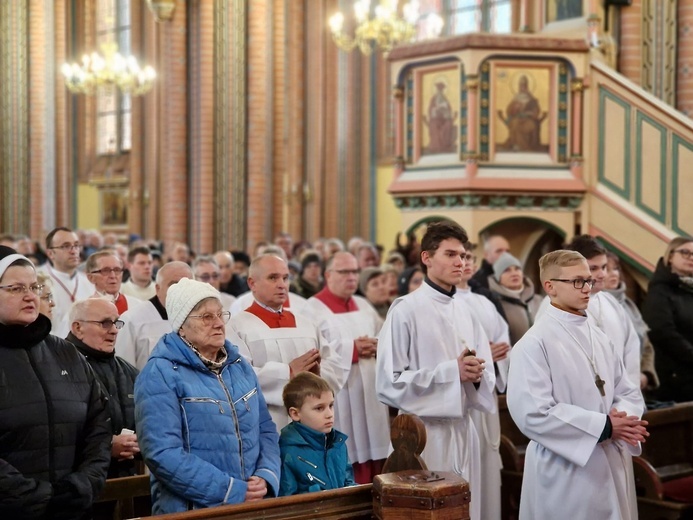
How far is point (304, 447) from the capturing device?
14.9 feet

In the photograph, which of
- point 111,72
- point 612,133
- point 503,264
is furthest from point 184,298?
point 111,72

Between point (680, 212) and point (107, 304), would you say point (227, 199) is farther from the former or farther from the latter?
point (107, 304)

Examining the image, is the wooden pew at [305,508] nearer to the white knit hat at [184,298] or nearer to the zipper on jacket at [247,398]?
the zipper on jacket at [247,398]

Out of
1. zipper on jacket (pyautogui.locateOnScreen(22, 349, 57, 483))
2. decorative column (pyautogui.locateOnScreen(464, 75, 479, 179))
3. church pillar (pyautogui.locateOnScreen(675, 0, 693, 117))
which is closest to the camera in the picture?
zipper on jacket (pyautogui.locateOnScreen(22, 349, 57, 483))

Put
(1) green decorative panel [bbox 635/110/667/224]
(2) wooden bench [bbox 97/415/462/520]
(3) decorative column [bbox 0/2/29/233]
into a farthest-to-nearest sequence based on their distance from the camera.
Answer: (3) decorative column [bbox 0/2/29/233] < (1) green decorative panel [bbox 635/110/667/224] < (2) wooden bench [bbox 97/415/462/520]

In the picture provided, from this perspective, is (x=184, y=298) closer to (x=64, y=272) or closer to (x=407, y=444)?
(x=407, y=444)

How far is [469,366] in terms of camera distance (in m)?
5.14

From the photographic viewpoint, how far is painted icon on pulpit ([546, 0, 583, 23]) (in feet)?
36.2

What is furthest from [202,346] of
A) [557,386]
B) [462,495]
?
[557,386]

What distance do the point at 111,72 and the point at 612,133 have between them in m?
13.6

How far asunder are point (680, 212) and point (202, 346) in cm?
629

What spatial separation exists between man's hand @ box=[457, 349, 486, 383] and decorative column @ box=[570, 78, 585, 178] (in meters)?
4.80

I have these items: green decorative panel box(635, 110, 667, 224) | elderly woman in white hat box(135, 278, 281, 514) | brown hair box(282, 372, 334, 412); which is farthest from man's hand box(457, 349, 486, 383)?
green decorative panel box(635, 110, 667, 224)

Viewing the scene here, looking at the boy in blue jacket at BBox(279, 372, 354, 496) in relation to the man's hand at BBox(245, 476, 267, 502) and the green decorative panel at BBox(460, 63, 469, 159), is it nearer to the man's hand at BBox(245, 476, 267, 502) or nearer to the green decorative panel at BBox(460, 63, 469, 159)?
the man's hand at BBox(245, 476, 267, 502)
